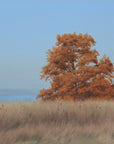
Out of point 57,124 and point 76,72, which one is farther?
point 76,72

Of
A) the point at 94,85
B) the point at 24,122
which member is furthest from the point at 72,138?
the point at 94,85

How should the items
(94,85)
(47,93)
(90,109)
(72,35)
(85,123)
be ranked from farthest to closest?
(72,35)
(47,93)
(94,85)
(90,109)
(85,123)

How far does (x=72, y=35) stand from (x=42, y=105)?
1666 cm

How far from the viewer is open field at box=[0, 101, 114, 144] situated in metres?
7.42

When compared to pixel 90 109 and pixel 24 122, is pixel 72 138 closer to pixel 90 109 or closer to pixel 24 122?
pixel 24 122

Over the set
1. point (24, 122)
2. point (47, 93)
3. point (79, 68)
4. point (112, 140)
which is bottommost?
point (112, 140)

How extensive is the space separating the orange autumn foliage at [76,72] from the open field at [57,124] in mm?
10771

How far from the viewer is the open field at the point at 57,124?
742 centimetres

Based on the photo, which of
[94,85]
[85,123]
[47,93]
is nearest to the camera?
[85,123]

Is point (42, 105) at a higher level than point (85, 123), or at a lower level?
higher

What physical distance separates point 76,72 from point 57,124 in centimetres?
1444

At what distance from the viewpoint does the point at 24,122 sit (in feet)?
31.0

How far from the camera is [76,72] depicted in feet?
77.5

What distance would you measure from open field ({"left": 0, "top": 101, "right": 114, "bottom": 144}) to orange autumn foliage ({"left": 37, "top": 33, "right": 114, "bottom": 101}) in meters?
10.8
